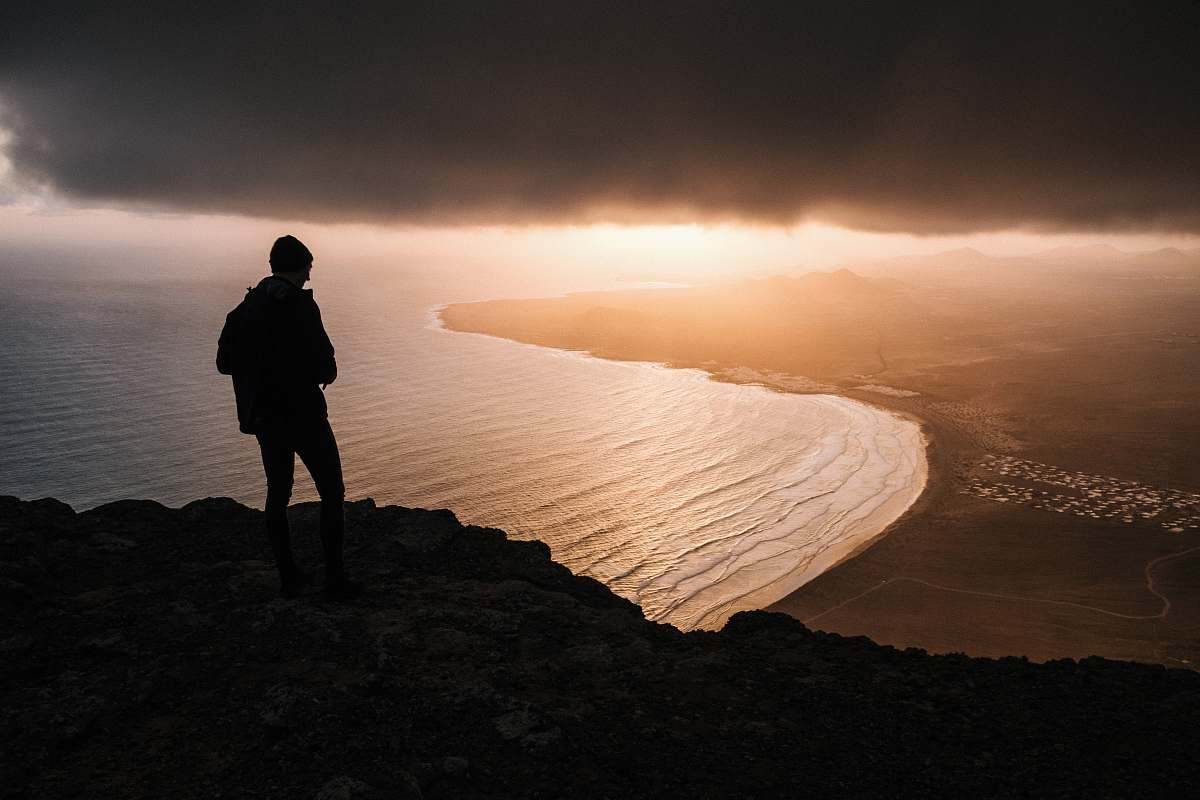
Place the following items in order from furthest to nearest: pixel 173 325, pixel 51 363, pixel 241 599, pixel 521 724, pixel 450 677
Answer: pixel 173 325
pixel 51 363
pixel 241 599
pixel 450 677
pixel 521 724

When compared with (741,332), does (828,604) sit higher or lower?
lower

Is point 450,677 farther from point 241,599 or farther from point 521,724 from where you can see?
point 241,599

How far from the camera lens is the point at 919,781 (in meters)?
4.21

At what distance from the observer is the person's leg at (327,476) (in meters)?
5.54

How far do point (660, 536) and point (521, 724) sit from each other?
27434 mm

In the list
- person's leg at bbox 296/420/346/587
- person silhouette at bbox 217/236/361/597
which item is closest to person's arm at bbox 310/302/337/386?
person silhouette at bbox 217/236/361/597

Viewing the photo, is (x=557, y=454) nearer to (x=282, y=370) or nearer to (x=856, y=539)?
(x=856, y=539)

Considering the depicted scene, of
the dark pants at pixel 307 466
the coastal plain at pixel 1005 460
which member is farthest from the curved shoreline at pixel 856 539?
the dark pants at pixel 307 466

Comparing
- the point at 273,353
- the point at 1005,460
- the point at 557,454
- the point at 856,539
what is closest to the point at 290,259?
the point at 273,353

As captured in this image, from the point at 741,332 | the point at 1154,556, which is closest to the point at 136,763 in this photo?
the point at 1154,556

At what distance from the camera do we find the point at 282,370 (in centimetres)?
530

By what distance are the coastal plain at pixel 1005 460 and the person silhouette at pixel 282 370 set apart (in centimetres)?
2282

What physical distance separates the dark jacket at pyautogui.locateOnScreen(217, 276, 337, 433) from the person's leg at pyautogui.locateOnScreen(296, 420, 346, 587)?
0.75 feet

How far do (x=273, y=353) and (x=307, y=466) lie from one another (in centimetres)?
105
